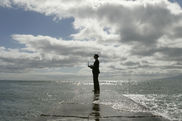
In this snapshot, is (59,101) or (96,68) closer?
(96,68)

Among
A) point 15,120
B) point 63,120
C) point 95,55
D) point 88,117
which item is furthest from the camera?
point 15,120

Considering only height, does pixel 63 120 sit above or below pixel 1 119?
above

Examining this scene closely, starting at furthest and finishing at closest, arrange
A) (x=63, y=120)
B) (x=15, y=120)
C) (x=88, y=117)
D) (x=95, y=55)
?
(x=15, y=120), (x=95, y=55), (x=88, y=117), (x=63, y=120)

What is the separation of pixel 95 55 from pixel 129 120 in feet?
28.0

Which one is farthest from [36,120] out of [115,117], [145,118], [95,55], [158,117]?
[95,55]

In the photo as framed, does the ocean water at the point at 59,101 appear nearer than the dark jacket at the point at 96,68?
No

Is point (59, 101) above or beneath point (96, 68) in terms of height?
beneath

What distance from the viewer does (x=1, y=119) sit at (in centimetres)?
1652

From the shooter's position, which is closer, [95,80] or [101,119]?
[101,119]

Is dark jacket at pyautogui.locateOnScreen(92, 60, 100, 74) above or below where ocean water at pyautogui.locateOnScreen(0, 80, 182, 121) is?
above

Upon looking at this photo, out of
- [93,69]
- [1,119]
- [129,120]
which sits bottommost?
[1,119]

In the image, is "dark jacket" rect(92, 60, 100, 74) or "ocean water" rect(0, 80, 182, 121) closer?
"dark jacket" rect(92, 60, 100, 74)

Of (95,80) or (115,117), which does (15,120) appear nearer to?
(95,80)

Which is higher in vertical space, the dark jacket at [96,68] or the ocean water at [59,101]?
the dark jacket at [96,68]
